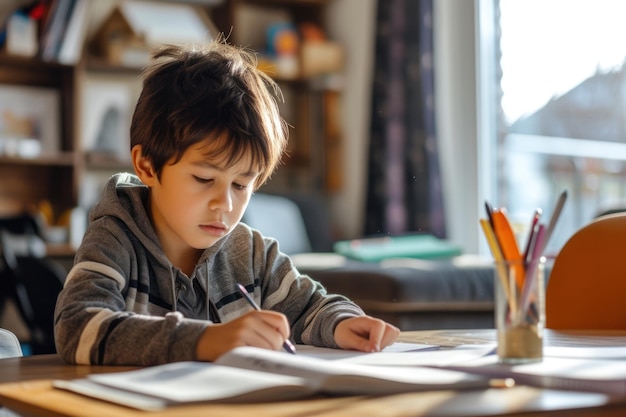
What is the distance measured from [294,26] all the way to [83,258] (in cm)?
397

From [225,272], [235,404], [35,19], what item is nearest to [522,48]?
[35,19]

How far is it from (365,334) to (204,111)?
337mm

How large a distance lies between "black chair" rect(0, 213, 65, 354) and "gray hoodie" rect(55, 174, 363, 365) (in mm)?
1992

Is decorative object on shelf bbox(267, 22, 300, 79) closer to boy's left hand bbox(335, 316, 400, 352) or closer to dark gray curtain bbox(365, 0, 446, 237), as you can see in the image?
Answer: dark gray curtain bbox(365, 0, 446, 237)

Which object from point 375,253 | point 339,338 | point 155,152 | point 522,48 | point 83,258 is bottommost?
point 375,253

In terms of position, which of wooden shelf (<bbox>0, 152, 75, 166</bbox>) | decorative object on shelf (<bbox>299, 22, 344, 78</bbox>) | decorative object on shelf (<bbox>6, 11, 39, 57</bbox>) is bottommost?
wooden shelf (<bbox>0, 152, 75, 166</bbox>)

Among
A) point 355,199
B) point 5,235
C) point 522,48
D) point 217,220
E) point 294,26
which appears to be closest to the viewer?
point 217,220

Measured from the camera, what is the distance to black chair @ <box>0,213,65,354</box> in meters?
3.22

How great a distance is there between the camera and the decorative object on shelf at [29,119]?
410 cm

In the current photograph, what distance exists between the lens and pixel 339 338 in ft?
3.42

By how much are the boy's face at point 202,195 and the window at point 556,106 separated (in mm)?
2671

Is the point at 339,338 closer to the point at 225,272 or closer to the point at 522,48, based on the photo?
the point at 225,272

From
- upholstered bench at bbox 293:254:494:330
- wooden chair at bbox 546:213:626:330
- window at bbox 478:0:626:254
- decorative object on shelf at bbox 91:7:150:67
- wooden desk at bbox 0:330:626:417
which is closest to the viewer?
wooden desk at bbox 0:330:626:417

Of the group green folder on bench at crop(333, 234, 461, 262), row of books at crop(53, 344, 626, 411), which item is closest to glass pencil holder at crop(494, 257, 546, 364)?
row of books at crop(53, 344, 626, 411)
